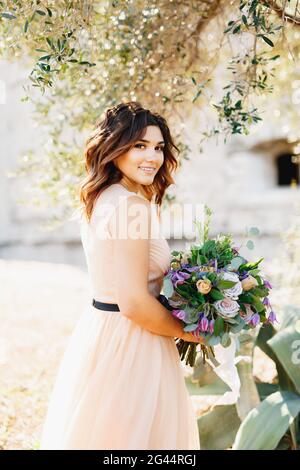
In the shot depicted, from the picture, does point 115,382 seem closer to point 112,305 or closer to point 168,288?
point 112,305

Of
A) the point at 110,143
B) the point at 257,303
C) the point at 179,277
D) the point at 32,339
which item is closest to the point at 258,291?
the point at 257,303

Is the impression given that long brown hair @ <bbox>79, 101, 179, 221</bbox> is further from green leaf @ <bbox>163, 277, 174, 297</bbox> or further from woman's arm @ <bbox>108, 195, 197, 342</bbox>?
green leaf @ <bbox>163, 277, 174, 297</bbox>

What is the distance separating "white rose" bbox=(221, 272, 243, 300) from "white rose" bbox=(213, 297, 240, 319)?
2cm

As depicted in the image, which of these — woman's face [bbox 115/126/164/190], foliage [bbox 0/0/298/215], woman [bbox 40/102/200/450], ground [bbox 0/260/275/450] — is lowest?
ground [bbox 0/260/275/450]

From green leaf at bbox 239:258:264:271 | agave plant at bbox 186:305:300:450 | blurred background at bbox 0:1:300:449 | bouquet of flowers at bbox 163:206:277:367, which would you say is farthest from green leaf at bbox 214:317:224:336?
agave plant at bbox 186:305:300:450

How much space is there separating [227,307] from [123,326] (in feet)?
1.34

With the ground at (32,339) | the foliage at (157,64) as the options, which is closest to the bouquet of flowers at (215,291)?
the foliage at (157,64)

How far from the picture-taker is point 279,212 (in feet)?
35.6

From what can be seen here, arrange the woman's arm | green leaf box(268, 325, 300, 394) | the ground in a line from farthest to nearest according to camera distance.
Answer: the ground → green leaf box(268, 325, 300, 394) → the woman's arm

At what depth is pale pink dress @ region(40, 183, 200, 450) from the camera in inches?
85.8

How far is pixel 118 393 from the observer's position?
2184 mm

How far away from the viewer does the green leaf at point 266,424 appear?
9.91 feet

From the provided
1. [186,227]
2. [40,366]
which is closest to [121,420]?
[40,366]
